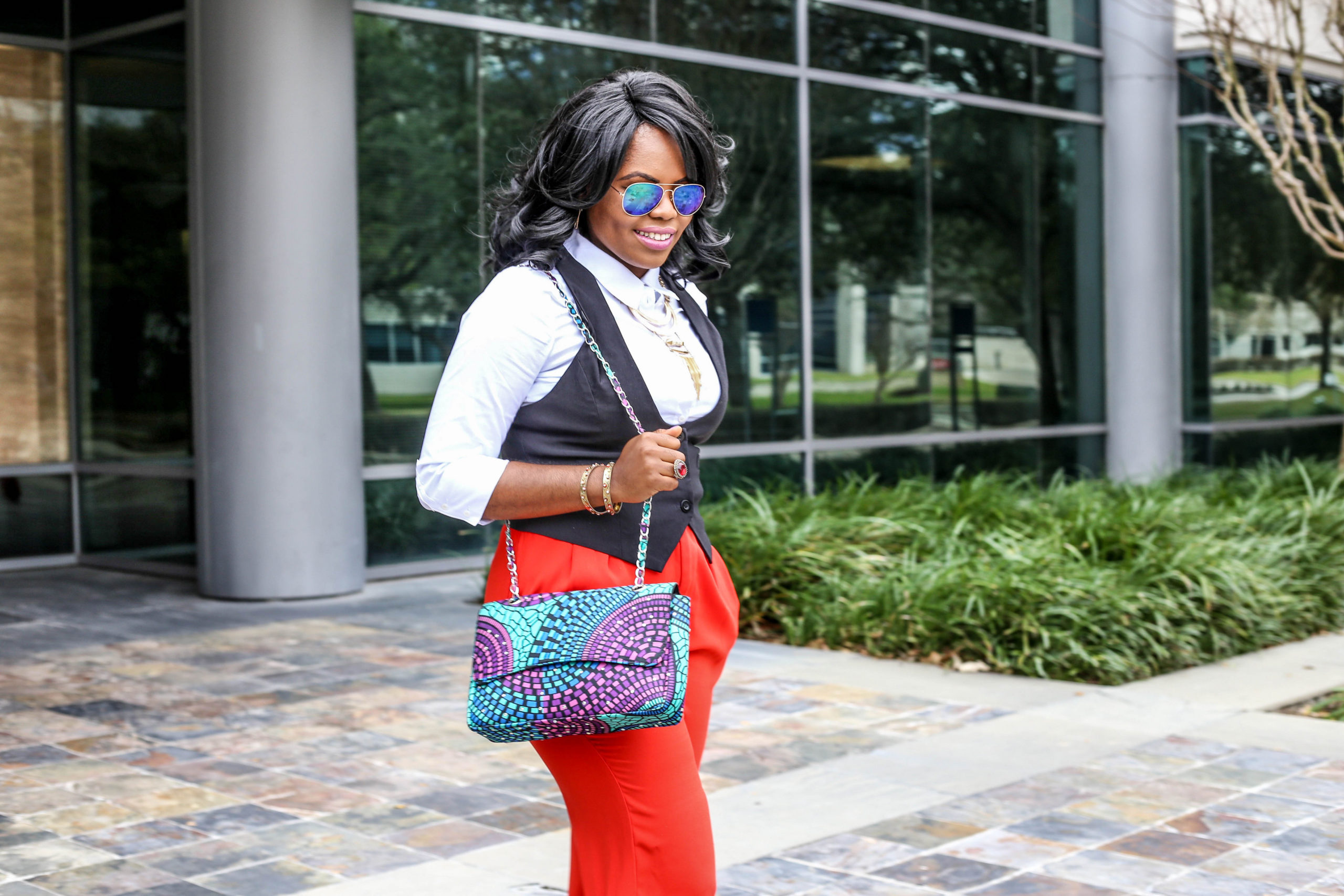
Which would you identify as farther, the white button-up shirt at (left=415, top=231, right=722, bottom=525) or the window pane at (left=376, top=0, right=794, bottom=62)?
the window pane at (left=376, top=0, right=794, bottom=62)

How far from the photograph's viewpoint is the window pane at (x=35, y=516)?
1059 cm

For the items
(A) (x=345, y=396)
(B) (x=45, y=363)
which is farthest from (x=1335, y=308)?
(B) (x=45, y=363)

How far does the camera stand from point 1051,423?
555 inches

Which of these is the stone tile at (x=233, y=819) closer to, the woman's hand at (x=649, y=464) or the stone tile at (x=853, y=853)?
the stone tile at (x=853, y=853)

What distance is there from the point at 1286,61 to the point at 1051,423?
408 cm

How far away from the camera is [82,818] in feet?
15.1

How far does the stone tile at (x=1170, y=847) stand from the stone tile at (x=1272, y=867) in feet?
0.13

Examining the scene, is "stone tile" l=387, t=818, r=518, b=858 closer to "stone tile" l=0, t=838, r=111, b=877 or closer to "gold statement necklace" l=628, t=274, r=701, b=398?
"stone tile" l=0, t=838, r=111, b=877

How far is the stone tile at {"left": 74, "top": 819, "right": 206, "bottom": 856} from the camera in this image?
14.1 ft

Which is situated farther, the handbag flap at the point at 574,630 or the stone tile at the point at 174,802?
the stone tile at the point at 174,802

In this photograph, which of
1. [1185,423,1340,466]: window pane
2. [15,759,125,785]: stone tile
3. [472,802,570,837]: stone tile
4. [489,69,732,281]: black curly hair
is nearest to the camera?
[489,69,732,281]: black curly hair

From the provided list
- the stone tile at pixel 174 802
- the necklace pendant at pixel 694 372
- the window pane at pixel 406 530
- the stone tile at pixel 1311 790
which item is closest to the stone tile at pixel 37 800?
the stone tile at pixel 174 802

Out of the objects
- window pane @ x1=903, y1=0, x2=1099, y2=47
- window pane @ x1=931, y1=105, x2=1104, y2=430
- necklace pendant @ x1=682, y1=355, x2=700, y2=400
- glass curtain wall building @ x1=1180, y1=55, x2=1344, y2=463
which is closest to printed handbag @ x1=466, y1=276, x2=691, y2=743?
necklace pendant @ x1=682, y1=355, x2=700, y2=400

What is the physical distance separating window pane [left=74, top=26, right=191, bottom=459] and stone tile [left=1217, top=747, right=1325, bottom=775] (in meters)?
7.10
